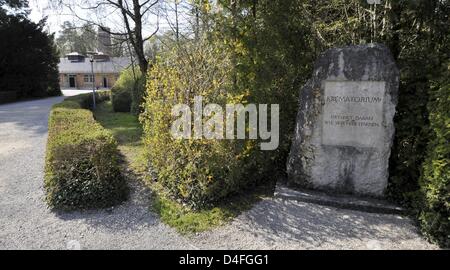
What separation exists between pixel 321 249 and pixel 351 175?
1.52m

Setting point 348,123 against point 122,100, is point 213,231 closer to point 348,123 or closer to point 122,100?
point 348,123

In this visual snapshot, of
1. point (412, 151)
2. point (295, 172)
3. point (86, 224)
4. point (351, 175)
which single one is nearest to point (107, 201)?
point (86, 224)

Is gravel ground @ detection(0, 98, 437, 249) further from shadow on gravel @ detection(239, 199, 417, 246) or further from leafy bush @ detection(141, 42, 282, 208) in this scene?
leafy bush @ detection(141, 42, 282, 208)

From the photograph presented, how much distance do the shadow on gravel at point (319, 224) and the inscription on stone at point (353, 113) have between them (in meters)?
1.01

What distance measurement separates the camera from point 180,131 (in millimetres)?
4680

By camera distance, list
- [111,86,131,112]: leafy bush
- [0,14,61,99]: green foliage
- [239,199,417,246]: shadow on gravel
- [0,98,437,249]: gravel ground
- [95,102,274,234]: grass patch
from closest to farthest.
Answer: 1. [0,98,437,249]: gravel ground
2. [239,199,417,246]: shadow on gravel
3. [95,102,274,234]: grass patch
4. [111,86,131,112]: leafy bush
5. [0,14,61,99]: green foliage

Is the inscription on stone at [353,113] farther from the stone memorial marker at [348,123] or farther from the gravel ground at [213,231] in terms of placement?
the gravel ground at [213,231]

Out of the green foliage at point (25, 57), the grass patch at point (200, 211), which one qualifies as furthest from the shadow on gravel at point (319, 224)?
the green foliage at point (25, 57)

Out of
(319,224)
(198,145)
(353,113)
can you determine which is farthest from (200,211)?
(353,113)

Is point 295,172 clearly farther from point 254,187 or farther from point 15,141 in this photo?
point 15,141

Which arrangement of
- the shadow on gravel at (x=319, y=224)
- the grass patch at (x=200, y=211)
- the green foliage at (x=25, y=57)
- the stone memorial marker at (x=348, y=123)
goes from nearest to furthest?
the shadow on gravel at (x=319, y=224), the grass patch at (x=200, y=211), the stone memorial marker at (x=348, y=123), the green foliage at (x=25, y=57)

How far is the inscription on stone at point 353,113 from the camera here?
4.23 metres

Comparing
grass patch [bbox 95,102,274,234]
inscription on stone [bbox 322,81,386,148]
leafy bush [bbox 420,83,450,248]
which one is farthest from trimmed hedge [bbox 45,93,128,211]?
leafy bush [bbox 420,83,450,248]

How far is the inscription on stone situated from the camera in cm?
423
